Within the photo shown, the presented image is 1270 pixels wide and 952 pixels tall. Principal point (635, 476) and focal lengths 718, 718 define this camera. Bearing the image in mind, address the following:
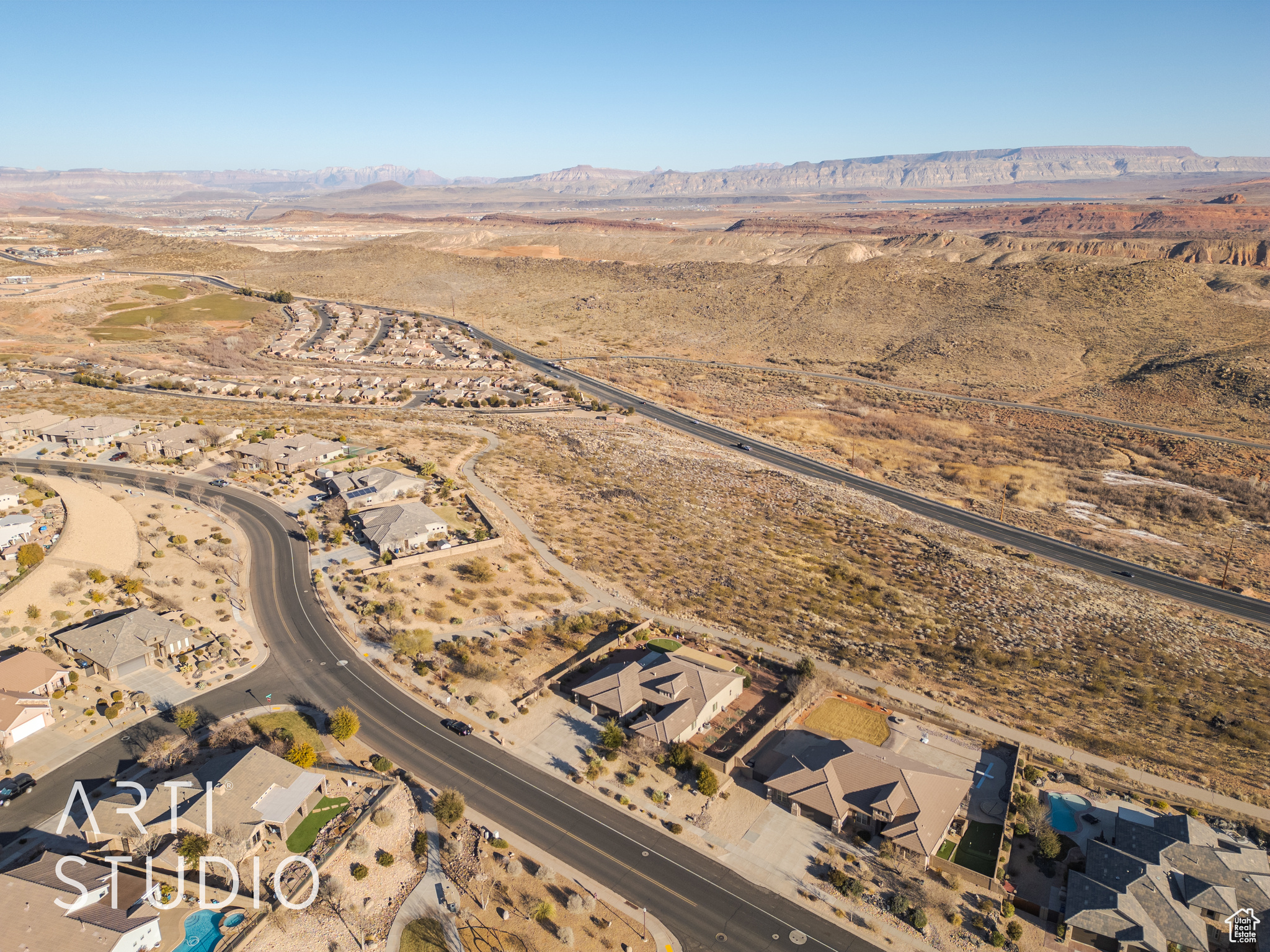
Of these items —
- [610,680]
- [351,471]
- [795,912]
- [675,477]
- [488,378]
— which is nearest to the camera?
[795,912]

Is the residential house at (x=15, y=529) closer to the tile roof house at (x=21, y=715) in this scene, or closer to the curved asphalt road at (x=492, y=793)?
the curved asphalt road at (x=492, y=793)

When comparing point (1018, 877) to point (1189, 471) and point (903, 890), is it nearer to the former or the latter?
point (903, 890)

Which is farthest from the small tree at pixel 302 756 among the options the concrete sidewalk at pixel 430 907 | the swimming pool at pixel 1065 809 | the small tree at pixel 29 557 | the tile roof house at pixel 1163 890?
the swimming pool at pixel 1065 809

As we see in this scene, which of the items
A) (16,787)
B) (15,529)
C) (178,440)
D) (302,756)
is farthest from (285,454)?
(302,756)

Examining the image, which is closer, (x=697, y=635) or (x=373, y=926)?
(x=373, y=926)

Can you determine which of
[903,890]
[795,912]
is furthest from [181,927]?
[903,890]
